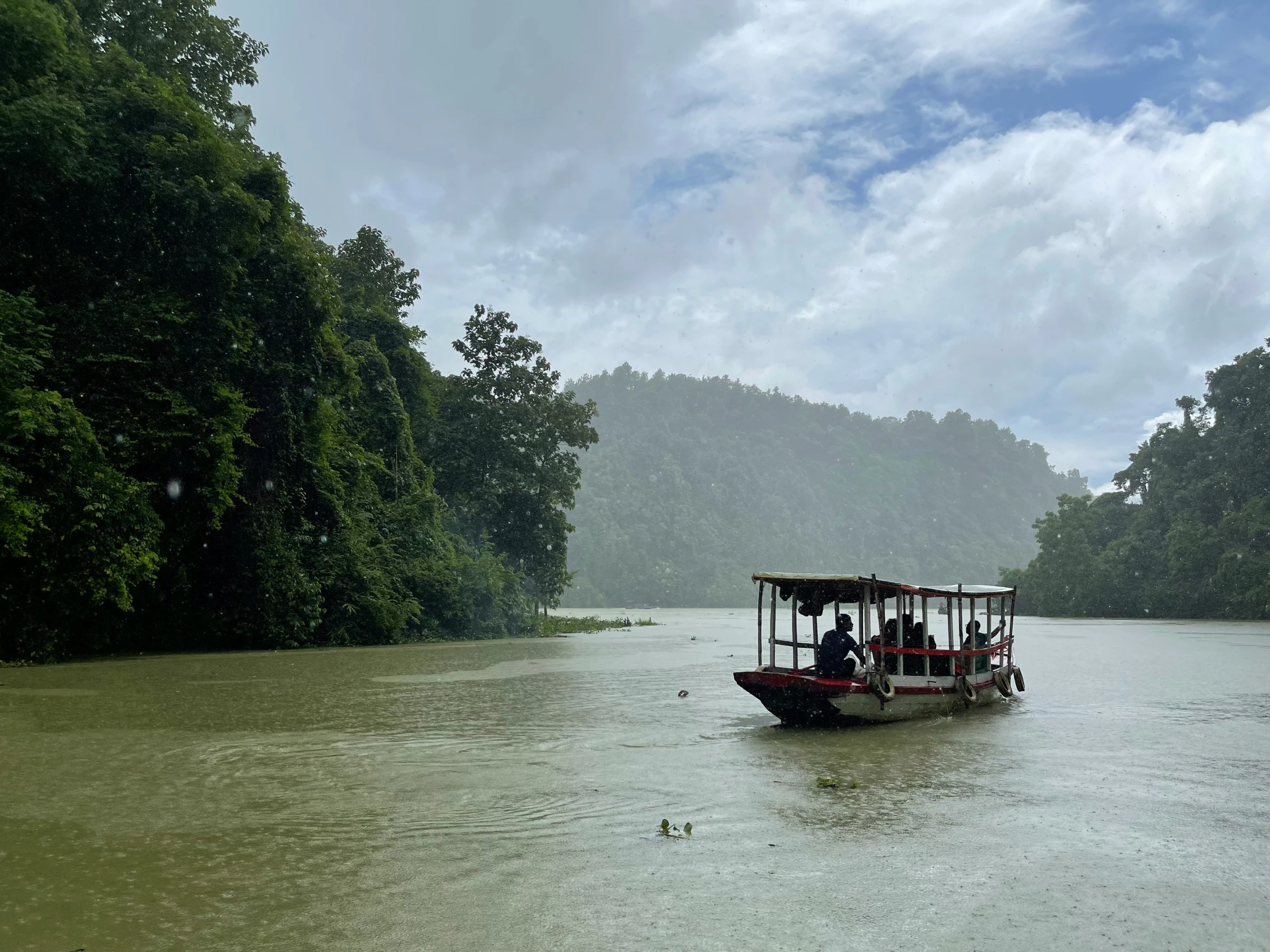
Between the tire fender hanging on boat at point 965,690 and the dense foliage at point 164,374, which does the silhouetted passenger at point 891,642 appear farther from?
the dense foliage at point 164,374

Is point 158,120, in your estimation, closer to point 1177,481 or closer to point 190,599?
point 190,599

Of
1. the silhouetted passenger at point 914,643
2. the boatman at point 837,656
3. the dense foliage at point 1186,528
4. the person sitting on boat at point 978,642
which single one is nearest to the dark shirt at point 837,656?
the boatman at point 837,656

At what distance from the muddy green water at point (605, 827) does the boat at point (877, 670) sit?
34 centimetres

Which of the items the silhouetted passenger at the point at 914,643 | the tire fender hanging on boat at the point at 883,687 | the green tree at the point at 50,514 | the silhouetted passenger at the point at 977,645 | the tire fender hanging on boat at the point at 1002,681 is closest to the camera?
the tire fender hanging on boat at the point at 883,687

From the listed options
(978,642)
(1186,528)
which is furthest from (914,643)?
(1186,528)

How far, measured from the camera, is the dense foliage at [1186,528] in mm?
45562

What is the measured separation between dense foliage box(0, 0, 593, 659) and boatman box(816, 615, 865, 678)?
38.5ft

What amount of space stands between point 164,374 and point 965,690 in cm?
1510

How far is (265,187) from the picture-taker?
1986 centimetres

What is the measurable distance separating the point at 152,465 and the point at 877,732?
14.7m

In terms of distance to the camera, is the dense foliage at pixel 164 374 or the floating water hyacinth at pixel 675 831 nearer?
the floating water hyacinth at pixel 675 831

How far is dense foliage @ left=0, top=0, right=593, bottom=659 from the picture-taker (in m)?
15.8

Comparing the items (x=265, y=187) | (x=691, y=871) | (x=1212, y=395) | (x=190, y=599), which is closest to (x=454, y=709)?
(x=691, y=871)

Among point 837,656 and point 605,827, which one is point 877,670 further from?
point 605,827
